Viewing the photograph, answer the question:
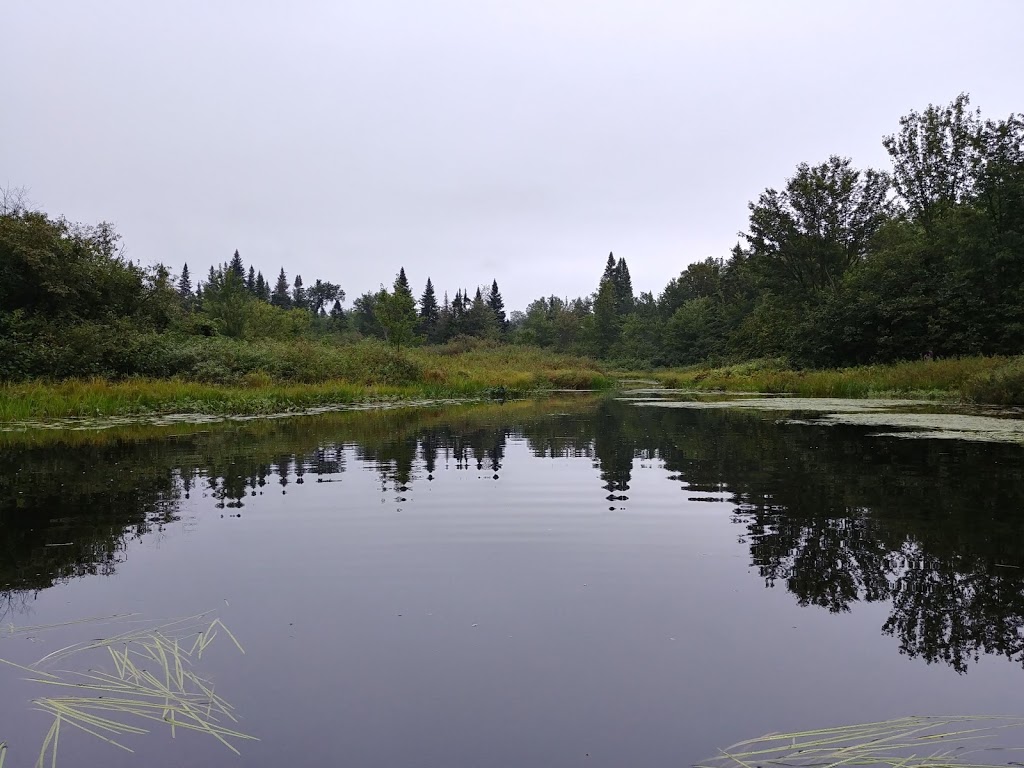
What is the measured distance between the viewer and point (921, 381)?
892 inches

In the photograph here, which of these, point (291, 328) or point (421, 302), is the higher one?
point (421, 302)

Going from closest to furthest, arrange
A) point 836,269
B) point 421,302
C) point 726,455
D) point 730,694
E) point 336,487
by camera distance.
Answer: point 730,694, point 336,487, point 726,455, point 836,269, point 421,302

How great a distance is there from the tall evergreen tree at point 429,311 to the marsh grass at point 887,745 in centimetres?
8618

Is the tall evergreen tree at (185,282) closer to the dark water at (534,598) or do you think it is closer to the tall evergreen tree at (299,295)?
the tall evergreen tree at (299,295)

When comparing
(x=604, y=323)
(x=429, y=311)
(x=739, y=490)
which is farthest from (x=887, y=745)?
(x=429, y=311)

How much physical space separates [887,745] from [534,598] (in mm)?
1879

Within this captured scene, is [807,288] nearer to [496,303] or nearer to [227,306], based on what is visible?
[227,306]

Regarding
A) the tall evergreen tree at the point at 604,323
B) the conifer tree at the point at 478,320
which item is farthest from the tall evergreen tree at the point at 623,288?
the conifer tree at the point at 478,320

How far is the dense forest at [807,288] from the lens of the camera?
21.7m

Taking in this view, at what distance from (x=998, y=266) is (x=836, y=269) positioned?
60.5 ft

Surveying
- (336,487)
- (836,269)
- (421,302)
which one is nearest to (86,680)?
(336,487)

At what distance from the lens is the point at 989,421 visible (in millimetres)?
12781

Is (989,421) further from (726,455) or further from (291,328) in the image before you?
(291,328)

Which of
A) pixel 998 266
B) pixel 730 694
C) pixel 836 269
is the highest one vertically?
pixel 836 269
